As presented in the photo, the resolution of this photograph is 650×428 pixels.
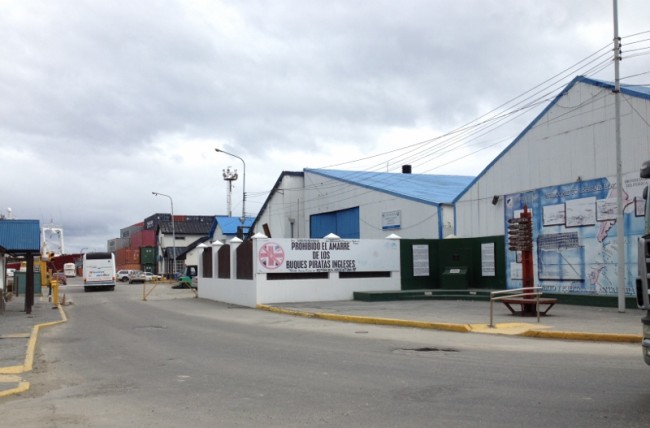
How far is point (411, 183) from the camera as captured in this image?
41.5 meters

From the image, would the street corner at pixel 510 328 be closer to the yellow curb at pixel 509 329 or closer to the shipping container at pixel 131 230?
the yellow curb at pixel 509 329

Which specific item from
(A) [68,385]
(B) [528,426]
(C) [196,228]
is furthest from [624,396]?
(C) [196,228]

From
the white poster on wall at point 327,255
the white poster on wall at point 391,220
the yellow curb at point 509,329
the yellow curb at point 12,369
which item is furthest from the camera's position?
the white poster on wall at point 391,220

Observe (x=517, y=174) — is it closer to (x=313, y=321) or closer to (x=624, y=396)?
(x=313, y=321)

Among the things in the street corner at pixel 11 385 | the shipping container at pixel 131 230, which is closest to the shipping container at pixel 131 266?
the shipping container at pixel 131 230

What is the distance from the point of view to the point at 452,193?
37.7m

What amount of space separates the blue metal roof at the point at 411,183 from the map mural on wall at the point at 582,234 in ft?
28.7

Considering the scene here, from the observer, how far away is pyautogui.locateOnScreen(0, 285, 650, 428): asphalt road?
6.92m

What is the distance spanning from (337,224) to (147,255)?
188ft

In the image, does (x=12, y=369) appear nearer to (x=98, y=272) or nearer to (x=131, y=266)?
(x=98, y=272)

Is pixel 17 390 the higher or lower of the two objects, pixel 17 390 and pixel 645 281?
the lower

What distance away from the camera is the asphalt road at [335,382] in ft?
22.7

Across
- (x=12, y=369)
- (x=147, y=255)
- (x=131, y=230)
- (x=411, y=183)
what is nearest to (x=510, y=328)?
(x=12, y=369)

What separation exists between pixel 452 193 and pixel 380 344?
2573 cm
